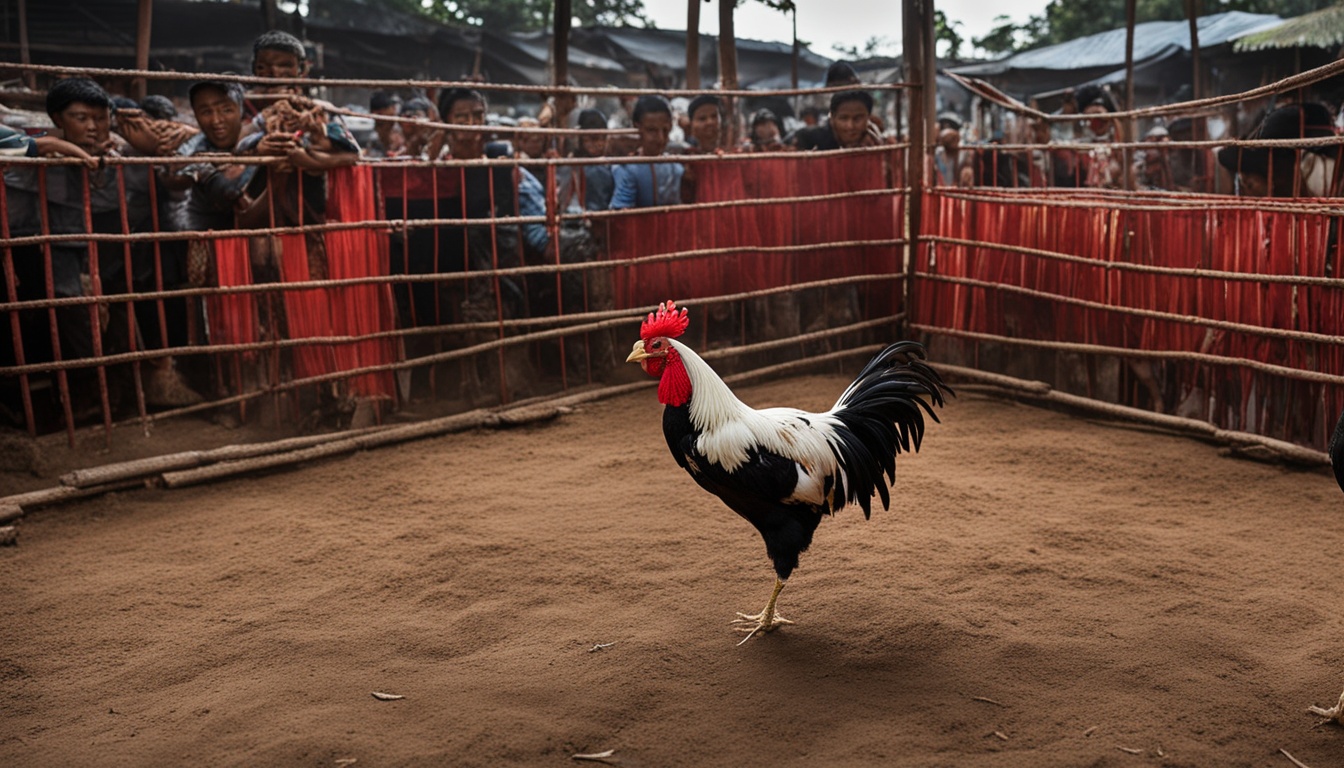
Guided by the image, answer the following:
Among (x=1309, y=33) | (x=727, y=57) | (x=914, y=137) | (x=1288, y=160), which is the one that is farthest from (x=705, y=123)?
(x=1309, y=33)

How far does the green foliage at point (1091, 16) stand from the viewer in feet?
71.6

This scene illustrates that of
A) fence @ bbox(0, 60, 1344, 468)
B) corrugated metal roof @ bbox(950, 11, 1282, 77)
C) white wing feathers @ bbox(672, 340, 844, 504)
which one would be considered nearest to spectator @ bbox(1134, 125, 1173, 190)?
corrugated metal roof @ bbox(950, 11, 1282, 77)

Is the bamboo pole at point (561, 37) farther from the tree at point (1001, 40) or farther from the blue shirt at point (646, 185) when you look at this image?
the tree at point (1001, 40)

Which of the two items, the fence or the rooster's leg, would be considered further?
the fence

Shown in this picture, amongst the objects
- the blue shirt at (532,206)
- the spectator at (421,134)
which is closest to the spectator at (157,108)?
the spectator at (421,134)

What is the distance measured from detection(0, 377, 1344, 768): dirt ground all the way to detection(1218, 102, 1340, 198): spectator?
1721 mm

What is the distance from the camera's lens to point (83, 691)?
10.7 feet

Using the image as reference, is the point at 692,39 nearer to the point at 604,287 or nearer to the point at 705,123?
the point at 705,123

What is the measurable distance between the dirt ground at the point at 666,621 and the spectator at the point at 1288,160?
1.72 m

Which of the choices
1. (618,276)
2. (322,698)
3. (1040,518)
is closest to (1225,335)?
(1040,518)

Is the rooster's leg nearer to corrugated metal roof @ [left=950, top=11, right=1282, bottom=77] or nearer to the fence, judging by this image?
the fence

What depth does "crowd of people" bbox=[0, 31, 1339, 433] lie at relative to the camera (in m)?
5.29

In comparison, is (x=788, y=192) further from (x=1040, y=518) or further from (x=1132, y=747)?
(x=1132, y=747)

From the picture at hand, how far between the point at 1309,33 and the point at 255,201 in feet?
45.1
